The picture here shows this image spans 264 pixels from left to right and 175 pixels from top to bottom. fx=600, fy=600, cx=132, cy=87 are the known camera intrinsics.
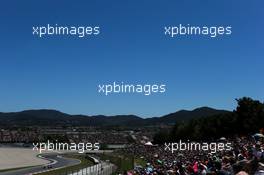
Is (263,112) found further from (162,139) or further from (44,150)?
(44,150)

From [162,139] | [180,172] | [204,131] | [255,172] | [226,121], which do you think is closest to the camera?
[255,172]

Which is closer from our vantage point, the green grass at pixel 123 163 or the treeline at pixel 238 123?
the green grass at pixel 123 163

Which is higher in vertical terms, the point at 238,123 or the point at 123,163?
the point at 238,123

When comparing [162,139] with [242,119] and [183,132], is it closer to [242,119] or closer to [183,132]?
[183,132]

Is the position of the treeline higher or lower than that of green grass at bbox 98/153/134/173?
higher

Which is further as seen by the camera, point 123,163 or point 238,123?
point 238,123

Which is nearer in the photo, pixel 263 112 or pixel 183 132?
pixel 263 112

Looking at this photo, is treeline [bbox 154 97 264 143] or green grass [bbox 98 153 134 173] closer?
green grass [bbox 98 153 134 173]

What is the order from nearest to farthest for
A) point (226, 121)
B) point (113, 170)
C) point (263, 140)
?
point (263, 140) → point (113, 170) → point (226, 121)

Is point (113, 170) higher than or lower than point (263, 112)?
lower

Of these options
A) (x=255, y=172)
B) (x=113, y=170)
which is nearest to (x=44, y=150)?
(x=113, y=170)

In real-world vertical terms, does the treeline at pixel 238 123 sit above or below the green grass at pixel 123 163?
above
